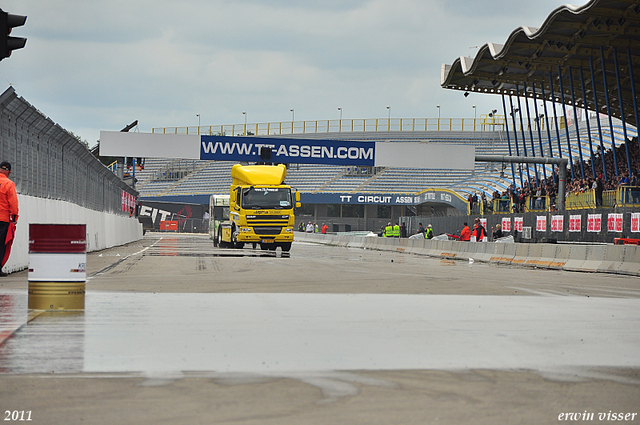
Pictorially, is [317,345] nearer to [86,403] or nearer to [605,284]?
[86,403]

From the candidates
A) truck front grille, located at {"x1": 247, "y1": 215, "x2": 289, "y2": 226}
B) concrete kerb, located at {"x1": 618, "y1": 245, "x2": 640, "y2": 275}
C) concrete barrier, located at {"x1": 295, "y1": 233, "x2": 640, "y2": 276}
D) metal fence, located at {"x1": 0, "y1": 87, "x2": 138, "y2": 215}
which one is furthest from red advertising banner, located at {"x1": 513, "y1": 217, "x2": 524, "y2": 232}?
metal fence, located at {"x1": 0, "y1": 87, "x2": 138, "y2": 215}

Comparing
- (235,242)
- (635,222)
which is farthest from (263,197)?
(635,222)

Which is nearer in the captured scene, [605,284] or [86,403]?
[86,403]

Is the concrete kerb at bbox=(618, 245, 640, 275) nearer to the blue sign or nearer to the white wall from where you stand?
the white wall

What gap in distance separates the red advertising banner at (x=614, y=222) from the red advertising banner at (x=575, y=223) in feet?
9.04

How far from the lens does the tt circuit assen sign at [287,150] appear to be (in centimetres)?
4003

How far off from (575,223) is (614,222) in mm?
3721

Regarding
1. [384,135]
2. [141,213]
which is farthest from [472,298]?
[384,135]

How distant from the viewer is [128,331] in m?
7.41

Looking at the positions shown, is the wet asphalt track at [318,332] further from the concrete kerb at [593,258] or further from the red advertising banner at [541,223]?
the red advertising banner at [541,223]

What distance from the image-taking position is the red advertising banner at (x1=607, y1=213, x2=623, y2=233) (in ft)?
85.4

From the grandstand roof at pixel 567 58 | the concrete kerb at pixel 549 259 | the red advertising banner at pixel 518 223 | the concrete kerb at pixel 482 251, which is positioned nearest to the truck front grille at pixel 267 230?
the concrete kerb at pixel 482 251

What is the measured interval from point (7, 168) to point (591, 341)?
355 inches

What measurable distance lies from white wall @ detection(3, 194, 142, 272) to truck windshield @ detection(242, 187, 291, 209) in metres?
5.61
